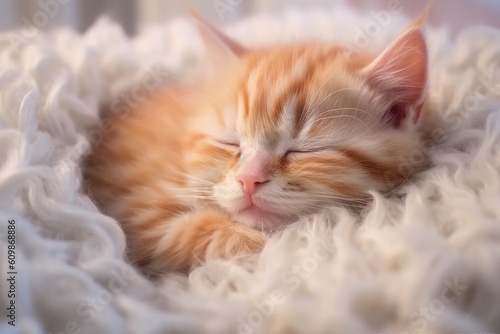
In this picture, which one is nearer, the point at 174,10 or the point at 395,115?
the point at 395,115

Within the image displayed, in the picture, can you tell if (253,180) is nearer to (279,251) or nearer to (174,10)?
(279,251)

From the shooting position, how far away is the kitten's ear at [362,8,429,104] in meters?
0.81

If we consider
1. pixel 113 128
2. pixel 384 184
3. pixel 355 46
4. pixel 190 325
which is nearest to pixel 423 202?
pixel 384 184

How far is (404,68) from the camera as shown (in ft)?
2.74

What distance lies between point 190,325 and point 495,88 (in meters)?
0.71

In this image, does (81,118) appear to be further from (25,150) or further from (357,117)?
(357,117)

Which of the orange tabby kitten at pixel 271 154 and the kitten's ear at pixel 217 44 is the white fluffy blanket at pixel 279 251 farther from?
the kitten's ear at pixel 217 44

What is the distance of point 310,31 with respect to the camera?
1280 millimetres

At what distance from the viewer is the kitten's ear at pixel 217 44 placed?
3.27ft

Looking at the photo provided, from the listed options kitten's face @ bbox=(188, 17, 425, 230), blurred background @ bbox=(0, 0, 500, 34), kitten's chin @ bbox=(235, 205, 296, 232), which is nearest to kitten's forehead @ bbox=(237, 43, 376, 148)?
kitten's face @ bbox=(188, 17, 425, 230)

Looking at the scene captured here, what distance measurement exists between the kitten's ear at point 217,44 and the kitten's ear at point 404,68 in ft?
0.90

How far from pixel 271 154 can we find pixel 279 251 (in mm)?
164

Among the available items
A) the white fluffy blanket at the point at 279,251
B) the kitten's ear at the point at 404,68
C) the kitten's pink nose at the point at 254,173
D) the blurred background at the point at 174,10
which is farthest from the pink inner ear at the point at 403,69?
the blurred background at the point at 174,10

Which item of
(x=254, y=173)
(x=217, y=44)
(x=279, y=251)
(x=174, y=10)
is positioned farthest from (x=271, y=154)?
(x=174, y=10)
